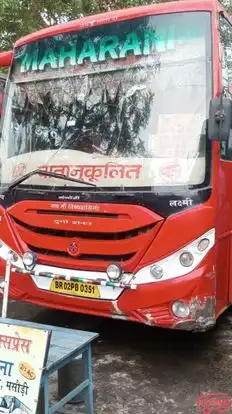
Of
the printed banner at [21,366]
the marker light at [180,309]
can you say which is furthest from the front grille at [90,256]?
the printed banner at [21,366]

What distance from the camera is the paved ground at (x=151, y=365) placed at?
12.2 feet

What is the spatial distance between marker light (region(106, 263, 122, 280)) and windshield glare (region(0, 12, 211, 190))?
650 millimetres

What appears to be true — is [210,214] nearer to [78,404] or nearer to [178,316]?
[178,316]

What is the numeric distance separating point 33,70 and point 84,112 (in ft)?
2.33

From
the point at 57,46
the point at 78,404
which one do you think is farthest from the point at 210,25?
the point at 78,404

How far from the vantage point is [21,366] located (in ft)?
9.52

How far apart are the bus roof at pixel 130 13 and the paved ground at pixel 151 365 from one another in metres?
2.92

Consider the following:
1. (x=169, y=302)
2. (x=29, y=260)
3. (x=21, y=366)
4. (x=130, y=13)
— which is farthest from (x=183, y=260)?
(x=130, y=13)

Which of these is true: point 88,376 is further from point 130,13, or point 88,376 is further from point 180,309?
point 130,13

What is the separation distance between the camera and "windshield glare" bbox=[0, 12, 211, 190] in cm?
393

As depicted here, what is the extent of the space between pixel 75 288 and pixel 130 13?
7.68 ft

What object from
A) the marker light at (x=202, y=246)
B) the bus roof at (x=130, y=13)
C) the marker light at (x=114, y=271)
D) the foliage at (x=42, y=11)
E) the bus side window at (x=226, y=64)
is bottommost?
the marker light at (x=114, y=271)

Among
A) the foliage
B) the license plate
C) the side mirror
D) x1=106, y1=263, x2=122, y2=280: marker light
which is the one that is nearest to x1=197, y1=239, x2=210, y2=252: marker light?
x1=106, y1=263, x2=122, y2=280: marker light

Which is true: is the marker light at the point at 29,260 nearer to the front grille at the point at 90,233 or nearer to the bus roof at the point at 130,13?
the front grille at the point at 90,233
